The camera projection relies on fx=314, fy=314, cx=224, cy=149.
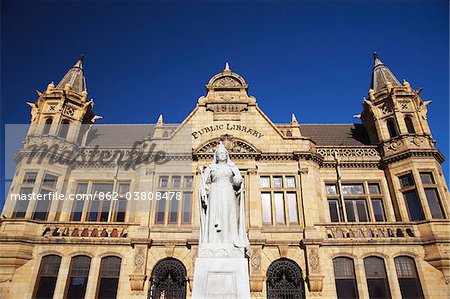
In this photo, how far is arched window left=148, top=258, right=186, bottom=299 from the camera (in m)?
14.6

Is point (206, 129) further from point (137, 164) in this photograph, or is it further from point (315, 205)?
point (315, 205)

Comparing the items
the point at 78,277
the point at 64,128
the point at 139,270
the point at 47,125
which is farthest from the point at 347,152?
the point at 47,125

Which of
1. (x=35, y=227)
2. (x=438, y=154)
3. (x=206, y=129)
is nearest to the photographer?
(x=35, y=227)

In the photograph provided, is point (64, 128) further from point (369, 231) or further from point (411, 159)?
point (411, 159)

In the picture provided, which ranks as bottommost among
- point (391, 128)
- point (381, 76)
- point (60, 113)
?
point (391, 128)

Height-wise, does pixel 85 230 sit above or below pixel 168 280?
above

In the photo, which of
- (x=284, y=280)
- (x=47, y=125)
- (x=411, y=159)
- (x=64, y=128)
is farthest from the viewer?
(x=64, y=128)

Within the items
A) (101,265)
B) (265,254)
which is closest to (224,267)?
(265,254)

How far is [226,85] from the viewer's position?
19.8 metres

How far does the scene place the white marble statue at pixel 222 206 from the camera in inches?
283

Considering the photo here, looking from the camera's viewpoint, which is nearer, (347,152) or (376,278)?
(376,278)

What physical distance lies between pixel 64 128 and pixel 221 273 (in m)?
16.8

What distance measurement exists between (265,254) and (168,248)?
4.67 m

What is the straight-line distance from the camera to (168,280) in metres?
14.9
